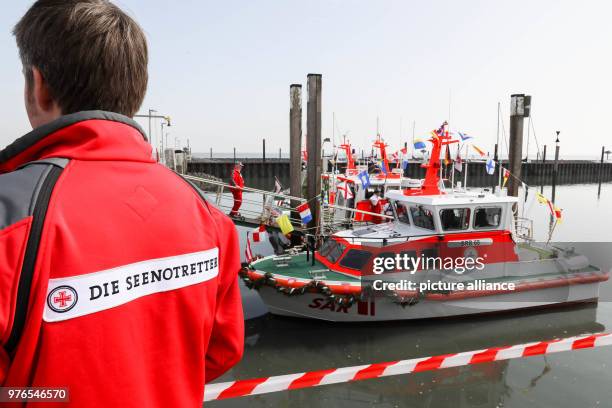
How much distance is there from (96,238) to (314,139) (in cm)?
1068

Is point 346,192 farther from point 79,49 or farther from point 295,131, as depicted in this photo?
point 79,49

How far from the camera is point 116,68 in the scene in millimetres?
923

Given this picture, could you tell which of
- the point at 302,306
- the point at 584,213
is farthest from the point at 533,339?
the point at 584,213

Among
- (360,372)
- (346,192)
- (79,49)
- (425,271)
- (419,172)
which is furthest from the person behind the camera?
(419,172)

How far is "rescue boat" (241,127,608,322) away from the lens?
28.1 ft

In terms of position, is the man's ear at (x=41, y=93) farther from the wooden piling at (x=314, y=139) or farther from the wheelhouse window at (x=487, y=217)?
the wooden piling at (x=314, y=139)

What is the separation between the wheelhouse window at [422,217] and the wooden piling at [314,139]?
2.78m

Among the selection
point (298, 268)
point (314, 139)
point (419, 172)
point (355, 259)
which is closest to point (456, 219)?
point (355, 259)

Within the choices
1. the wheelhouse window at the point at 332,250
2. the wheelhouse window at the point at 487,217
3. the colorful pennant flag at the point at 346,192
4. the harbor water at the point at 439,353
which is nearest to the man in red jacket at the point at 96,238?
the harbor water at the point at 439,353

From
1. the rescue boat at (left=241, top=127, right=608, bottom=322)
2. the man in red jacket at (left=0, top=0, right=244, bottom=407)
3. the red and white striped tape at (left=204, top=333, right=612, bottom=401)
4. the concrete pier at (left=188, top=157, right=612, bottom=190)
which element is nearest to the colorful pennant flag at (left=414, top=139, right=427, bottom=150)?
the rescue boat at (left=241, top=127, right=608, bottom=322)

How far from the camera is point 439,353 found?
7801mm

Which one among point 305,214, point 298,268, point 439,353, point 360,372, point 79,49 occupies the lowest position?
point 439,353

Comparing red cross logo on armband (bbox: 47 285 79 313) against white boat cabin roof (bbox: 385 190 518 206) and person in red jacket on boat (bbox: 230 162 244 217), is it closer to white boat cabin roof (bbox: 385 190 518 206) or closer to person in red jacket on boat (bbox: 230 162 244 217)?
white boat cabin roof (bbox: 385 190 518 206)

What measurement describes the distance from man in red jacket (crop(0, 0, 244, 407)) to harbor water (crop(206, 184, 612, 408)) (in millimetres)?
5604
